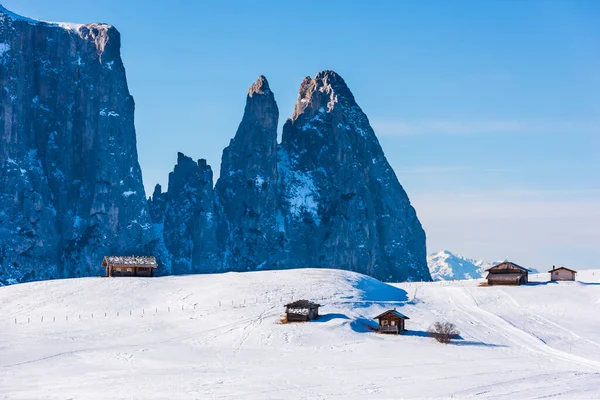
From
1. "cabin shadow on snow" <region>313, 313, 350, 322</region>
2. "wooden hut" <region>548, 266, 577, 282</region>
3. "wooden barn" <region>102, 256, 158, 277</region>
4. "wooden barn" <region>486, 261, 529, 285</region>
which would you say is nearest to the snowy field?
"cabin shadow on snow" <region>313, 313, 350, 322</region>

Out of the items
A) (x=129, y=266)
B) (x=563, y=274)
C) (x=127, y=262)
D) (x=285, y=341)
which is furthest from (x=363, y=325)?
(x=563, y=274)

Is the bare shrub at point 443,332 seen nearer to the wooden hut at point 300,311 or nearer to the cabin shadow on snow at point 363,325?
the cabin shadow on snow at point 363,325

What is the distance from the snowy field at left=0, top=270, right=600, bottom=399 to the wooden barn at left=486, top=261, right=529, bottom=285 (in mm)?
3688

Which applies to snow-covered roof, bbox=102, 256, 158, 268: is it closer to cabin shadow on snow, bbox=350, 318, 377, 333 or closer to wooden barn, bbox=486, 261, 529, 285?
cabin shadow on snow, bbox=350, 318, 377, 333

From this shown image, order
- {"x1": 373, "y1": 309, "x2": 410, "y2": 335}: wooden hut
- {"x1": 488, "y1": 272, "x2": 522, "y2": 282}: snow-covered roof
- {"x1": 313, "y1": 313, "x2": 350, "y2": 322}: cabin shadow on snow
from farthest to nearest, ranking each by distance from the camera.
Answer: {"x1": 488, "y1": 272, "x2": 522, "y2": 282}: snow-covered roof → {"x1": 313, "y1": 313, "x2": 350, "y2": 322}: cabin shadow on snow → {"x1": 373, "y1": 309, "x2": 410, "y2": 335}: wooden hut

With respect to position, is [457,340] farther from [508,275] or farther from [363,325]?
[508,275]

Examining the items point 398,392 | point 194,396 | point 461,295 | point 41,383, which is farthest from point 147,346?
point 461,295

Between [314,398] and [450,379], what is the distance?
1144 centimetres

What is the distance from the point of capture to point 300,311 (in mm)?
87438

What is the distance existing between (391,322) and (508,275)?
3473 cm

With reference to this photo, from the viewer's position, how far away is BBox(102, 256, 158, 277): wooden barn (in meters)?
117

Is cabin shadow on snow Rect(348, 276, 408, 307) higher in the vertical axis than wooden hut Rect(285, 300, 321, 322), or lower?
higher

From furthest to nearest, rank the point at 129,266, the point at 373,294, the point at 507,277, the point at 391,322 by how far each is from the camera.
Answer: the point at 129,266
the point at 507,277
the point at 373,294
the point at 391,322

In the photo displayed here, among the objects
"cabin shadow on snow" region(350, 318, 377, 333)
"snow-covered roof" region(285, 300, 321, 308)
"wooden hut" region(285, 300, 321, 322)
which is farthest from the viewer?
"snow-covered roof" region(285, 300, 321, 308)
